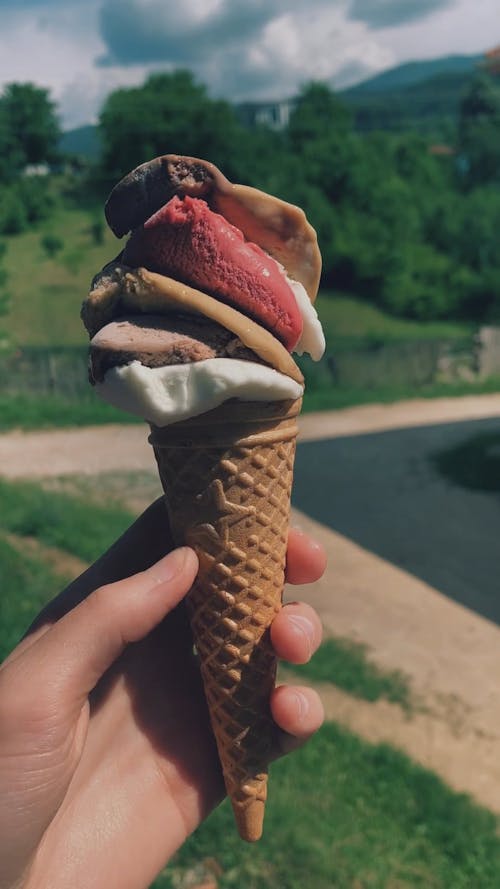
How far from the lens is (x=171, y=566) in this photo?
2.16m

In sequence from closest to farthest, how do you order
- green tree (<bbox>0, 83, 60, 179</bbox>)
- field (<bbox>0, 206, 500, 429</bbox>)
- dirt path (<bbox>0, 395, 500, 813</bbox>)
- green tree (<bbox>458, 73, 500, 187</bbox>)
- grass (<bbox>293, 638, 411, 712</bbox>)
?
dirt path (<bbox>0, 395, 500, 813</bbox>) < grass (<bbox>293, 638, 411, 712</bbox>) < field (<bbox>0, 206, 500, 429</bbox>) < green tree (<bbox>458, 73, 500, 187</bbox>) < green tree (<bbox>0, 83, 60, 179</bbox>)

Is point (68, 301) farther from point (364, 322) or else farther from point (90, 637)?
point (90, 637)

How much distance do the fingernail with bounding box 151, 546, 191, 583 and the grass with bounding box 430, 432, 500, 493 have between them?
8981 millimetres

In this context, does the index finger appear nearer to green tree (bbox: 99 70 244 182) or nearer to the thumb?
the thumb

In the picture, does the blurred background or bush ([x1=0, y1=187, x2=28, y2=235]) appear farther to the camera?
bush ([x1=0, y1=187, x2=28, y2=235])

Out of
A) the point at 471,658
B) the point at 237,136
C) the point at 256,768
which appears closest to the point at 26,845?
the point at 256,768

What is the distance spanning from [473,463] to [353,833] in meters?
8.36

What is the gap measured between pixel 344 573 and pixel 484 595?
4.48 feet

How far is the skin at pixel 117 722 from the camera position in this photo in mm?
1973

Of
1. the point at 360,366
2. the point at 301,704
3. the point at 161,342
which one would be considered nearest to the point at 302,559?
the point at 301,704

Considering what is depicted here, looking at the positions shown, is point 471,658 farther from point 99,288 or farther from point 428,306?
point 428,306

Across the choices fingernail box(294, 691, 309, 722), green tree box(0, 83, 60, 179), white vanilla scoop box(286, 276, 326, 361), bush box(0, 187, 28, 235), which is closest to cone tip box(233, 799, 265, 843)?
fingernail box(294, 691, 309, 722)

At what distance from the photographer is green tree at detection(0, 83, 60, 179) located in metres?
48.2

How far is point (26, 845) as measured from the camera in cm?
201
